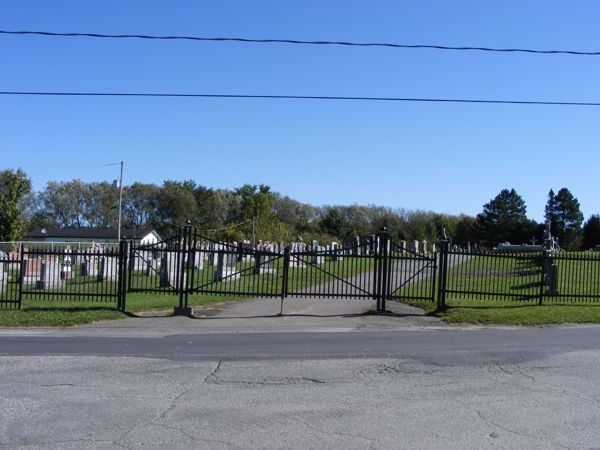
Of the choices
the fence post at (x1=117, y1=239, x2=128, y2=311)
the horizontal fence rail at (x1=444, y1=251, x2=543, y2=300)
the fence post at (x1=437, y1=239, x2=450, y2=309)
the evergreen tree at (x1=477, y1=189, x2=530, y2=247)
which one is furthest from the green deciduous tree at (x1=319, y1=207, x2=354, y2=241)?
the fence post at (x1=117, y1=239, x2=128, y2=311)

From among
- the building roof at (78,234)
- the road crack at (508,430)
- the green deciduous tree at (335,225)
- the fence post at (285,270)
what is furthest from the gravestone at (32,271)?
the green deciduous tree at (335,225)

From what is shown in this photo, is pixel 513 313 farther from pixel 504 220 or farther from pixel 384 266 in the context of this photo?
pixel 504 220

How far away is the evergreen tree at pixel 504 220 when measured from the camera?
107m

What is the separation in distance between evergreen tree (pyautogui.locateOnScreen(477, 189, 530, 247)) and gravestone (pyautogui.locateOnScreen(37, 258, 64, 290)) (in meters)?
91.2

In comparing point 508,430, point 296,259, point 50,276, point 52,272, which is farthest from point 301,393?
point 52,272

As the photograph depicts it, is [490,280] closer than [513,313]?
No

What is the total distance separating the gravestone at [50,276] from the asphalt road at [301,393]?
13.1 m

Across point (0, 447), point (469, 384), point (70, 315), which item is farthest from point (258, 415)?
point (70, 315)

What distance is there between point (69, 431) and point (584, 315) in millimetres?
13337

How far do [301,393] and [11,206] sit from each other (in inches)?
2162

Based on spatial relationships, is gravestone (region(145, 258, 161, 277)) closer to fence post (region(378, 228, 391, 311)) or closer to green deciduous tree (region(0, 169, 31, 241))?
fence post (region(378, 228, 391, 311))

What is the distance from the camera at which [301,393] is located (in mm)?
7469

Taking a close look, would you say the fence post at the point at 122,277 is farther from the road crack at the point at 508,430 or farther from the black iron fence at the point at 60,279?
the road crack at the point at 508,430

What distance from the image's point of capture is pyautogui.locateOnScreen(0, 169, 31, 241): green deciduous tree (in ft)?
182
